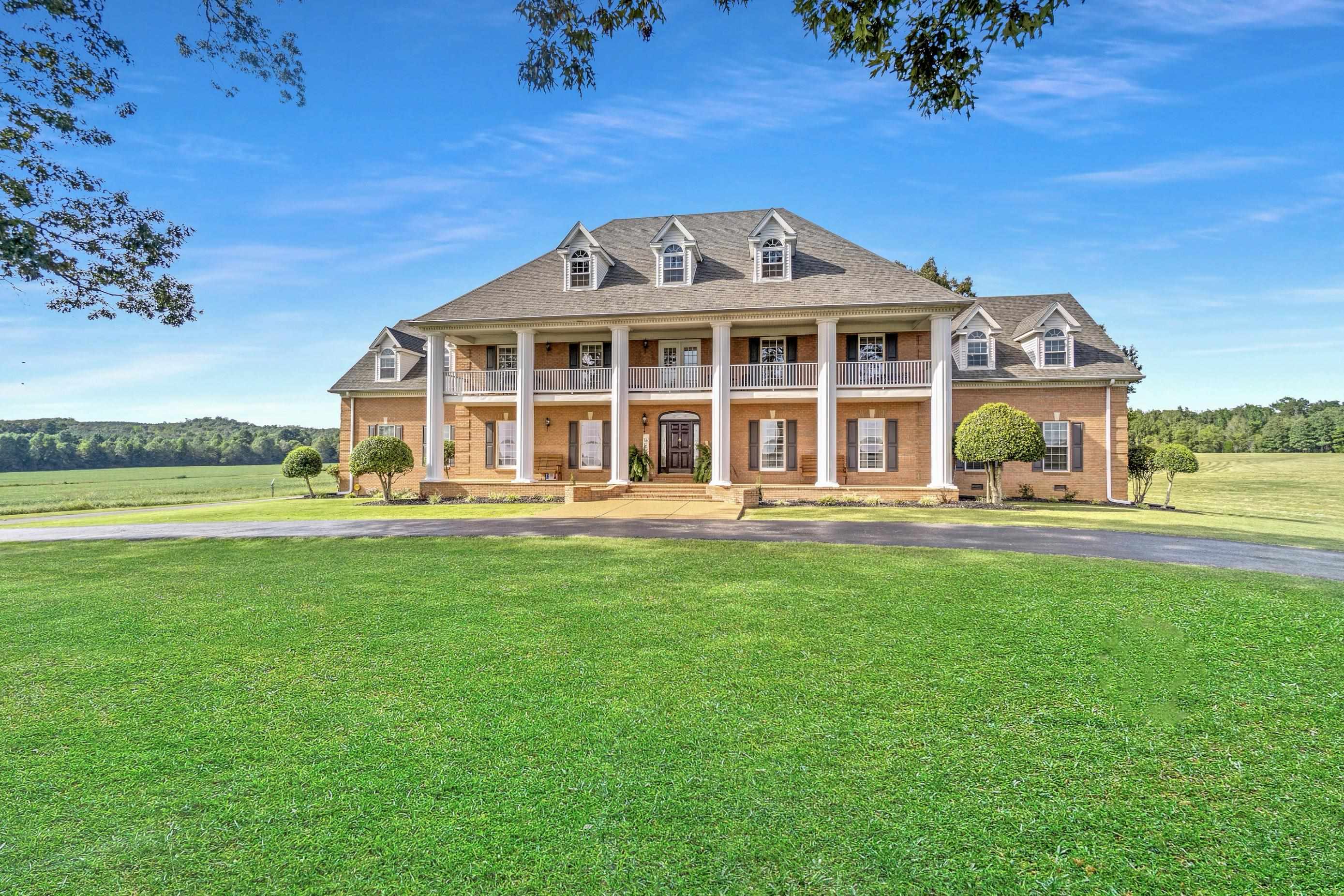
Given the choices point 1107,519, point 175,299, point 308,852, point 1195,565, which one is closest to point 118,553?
point 175,299

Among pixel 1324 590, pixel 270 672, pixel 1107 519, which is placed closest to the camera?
pixel 270 672

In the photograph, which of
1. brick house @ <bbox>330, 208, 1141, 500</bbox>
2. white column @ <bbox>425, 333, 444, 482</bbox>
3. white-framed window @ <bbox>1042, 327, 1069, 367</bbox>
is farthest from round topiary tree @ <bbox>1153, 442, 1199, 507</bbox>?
white column @ <bbox>425, 333, 444, 482</bbox>

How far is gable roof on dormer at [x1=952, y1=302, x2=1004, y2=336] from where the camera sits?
73.3 ft

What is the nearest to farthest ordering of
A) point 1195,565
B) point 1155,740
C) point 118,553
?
point 1155,740, point 1195,565, point 118,553

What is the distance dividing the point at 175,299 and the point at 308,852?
13374mm

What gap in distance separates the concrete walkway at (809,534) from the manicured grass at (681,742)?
8.16 feet

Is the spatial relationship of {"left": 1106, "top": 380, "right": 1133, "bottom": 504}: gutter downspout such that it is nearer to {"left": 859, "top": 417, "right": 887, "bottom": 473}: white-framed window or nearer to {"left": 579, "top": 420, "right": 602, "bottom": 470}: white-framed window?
{"left": 859, "top": 417, "right": 887, "bottom": 473}: white-framed window

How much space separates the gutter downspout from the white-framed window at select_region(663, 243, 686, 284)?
16.4 meters

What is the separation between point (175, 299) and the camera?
38.2 feet

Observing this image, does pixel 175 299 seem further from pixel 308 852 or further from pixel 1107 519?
pixel 1107 519

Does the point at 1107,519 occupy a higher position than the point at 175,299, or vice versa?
the point at 175,299

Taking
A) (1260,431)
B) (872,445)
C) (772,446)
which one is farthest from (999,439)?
(1260,431)

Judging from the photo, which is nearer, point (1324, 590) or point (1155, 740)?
point (1155, 740)

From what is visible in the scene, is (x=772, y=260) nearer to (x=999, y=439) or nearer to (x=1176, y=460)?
(x=999, y=439)
